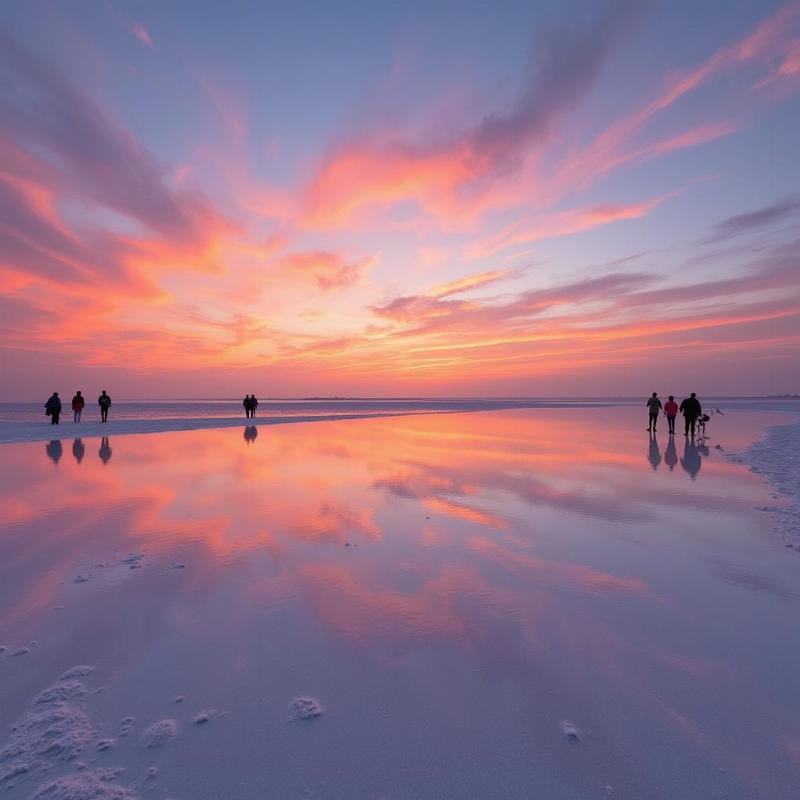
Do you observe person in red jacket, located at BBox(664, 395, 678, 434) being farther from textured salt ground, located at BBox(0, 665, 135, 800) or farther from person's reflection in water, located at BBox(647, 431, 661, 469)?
textured salt ground, located at BBox(0, 665, 135, 800)

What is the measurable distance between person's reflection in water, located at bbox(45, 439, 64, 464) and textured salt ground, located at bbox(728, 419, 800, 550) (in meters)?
21.5

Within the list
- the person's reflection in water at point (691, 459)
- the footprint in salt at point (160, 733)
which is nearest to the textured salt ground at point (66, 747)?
the footprint in salt at point (160, 733)

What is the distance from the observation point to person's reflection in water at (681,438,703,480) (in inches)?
561

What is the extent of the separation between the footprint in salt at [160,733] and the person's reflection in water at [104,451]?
15409mm

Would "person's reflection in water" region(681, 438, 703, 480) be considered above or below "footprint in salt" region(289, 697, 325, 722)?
below

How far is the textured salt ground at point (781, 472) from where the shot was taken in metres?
8.32

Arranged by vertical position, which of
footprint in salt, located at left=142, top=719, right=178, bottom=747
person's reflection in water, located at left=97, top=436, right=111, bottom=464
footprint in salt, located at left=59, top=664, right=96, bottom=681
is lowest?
footprint in salt, located at left=142, top=719, right=178, bottom=747

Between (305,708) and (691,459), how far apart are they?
17.6 meters

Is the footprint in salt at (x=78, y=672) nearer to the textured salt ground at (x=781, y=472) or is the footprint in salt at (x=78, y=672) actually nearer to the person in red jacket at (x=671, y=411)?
the textured salt ground at (x=781, y=472)

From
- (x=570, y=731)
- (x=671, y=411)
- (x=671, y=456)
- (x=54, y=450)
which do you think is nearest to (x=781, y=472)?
(x=671, y=456)

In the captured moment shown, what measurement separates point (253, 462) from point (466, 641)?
13001 mm

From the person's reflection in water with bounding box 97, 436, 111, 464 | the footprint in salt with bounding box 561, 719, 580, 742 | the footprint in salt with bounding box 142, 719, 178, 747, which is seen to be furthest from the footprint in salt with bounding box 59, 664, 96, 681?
the person's reflection in water with bounding box 97, 436, 111, 464

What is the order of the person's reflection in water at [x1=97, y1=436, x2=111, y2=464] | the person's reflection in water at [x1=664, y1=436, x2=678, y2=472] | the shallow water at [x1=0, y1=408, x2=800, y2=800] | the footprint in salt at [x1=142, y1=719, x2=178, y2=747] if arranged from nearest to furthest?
the shallow water at [x1=0, y1=408, x2=800, y2=800], the footprint in salt at [x1=142, y1=719, x2=178, y2=747], the person's reflection in water at [x1=664, y1=436, x2=678, y2=472], the person's reflection in water at [x1=97, y1=436, x2=111, y2=464]

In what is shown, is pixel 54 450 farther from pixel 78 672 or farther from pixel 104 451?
pixel 78 672
